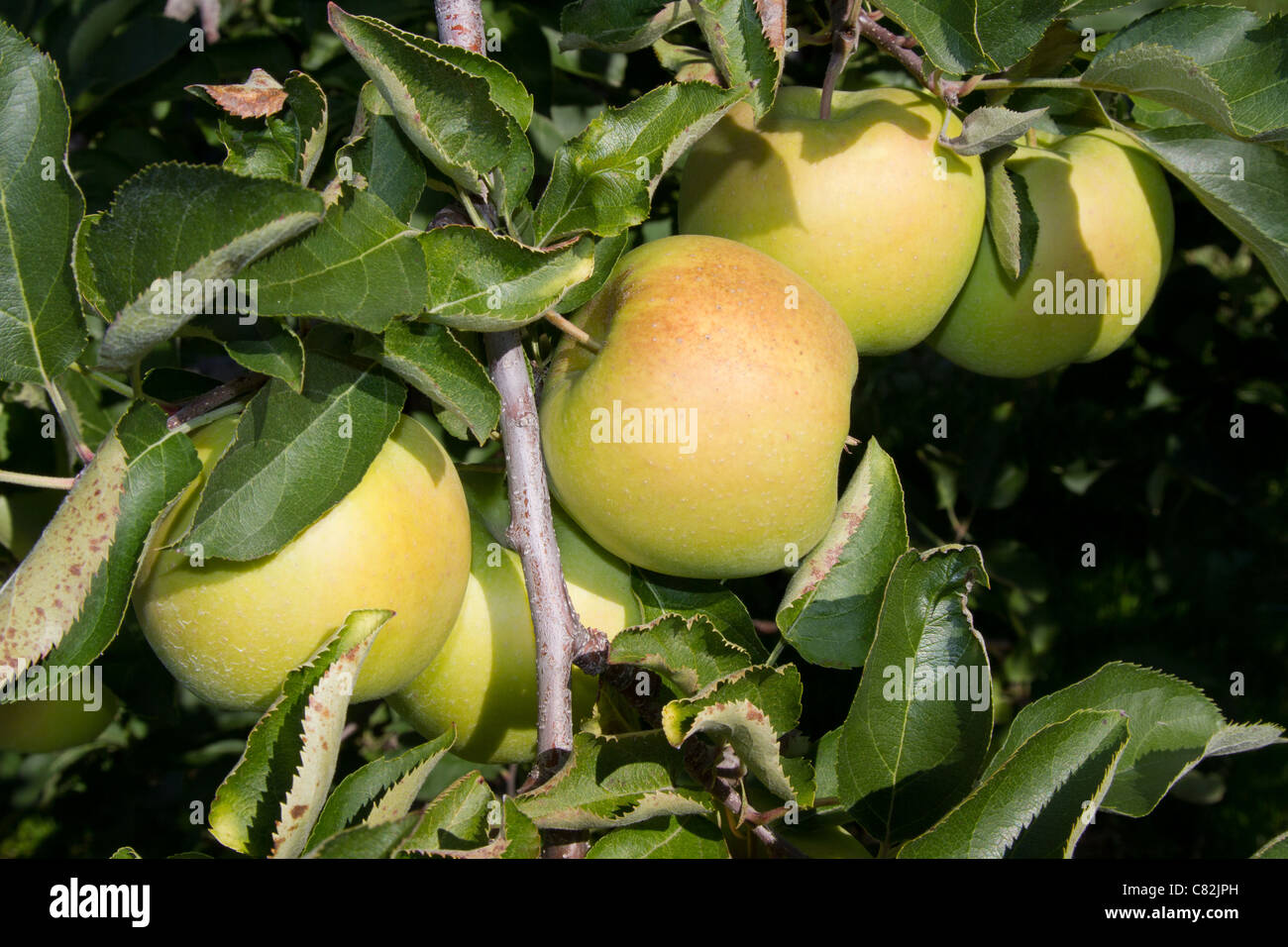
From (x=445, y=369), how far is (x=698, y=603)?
37 cm

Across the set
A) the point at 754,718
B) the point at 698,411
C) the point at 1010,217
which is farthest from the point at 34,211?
the point at 1010,217

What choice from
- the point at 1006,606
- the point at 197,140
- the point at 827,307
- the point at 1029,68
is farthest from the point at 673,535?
the point at 197,140

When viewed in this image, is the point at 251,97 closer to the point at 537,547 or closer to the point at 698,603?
the point at 537,547

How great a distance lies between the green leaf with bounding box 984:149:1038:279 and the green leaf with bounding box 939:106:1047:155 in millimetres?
99

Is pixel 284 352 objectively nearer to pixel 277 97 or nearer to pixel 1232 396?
pixel 277 97

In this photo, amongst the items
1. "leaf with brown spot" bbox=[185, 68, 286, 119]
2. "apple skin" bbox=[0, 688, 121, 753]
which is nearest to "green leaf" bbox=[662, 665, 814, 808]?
"leaf with brown spot" bbox=[185, 68, 286, 119]

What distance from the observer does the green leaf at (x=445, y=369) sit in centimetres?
75

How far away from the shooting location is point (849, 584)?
3.18 feet

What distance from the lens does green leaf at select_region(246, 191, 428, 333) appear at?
2.31ft

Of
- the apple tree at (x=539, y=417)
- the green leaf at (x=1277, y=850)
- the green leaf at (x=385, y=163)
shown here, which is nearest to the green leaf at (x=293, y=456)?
the apple tree at (x=539, y=417)

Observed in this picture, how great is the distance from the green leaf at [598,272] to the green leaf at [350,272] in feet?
0.56

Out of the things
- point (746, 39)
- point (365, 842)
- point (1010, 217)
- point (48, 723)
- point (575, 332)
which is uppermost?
point (746, 39)

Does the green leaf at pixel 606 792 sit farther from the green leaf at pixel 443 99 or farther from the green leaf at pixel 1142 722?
the green leaf at pixel 443 99
